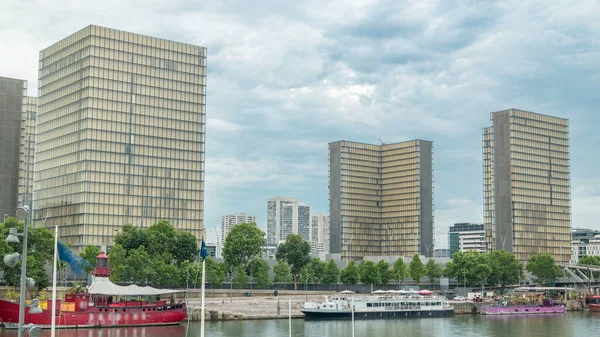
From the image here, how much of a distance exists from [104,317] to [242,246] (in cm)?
7083

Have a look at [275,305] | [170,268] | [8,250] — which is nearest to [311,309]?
[275,305]

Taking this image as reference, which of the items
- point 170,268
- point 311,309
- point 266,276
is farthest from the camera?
point 266,276

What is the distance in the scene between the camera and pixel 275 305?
15762cm

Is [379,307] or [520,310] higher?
[379,307]

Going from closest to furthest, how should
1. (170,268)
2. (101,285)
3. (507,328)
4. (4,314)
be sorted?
(4,314), (101,285), (507,328), (170,268)

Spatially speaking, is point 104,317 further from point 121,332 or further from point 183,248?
point 183,248

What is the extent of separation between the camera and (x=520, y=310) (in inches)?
7303

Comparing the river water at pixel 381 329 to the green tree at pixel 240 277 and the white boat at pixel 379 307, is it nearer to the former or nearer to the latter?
the white boat at pixel 379 307

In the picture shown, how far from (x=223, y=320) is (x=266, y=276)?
159ft

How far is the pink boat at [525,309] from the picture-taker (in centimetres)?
18107

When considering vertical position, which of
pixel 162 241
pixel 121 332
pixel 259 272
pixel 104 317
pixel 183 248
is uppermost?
pixel 162 241

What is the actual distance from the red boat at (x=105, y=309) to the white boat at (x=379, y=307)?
33.2m

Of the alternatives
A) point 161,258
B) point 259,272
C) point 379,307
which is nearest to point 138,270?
point 161,258

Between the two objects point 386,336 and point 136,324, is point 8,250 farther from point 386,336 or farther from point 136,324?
point 386,336
